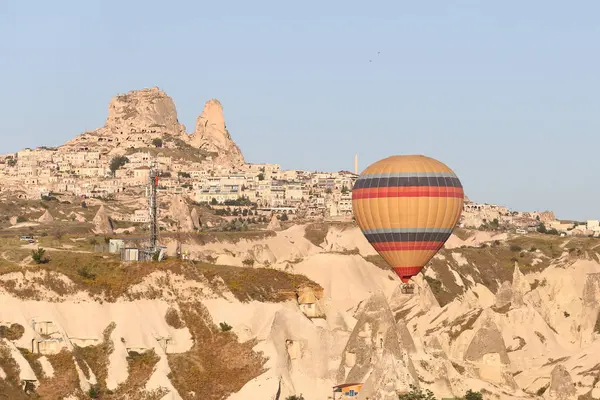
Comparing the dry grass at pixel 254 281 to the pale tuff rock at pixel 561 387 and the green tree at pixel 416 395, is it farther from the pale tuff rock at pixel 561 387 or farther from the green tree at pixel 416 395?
the green tree at pixel 416 395

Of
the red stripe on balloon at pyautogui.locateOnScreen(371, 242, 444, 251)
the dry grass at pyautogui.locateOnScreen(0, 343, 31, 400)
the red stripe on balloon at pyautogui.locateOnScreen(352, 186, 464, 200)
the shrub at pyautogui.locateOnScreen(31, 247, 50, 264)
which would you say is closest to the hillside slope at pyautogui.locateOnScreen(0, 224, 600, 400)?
the dry grass at pyautogui.locateOnScreen(0, 343, 31, 400)

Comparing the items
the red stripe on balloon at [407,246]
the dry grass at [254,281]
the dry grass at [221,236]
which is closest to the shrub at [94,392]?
the dry grass at [254,281]

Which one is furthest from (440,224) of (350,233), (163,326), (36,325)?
(350,233)

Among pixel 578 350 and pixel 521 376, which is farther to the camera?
pixel 578 350

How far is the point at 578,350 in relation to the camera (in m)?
112

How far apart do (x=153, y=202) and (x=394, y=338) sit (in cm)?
3040

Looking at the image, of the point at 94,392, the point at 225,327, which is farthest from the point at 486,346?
the point at 94,392

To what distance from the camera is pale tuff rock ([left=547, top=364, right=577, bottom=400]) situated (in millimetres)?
88875

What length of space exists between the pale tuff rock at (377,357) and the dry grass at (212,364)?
472 cm

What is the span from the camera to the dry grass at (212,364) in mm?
81875

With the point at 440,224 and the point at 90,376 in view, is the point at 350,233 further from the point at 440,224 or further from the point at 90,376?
the point at 90,376

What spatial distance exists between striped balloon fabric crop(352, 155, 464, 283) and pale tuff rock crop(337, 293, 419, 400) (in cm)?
2003

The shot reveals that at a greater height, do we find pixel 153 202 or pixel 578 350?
pixel 153 202

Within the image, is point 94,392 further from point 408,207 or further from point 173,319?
point 408,207
